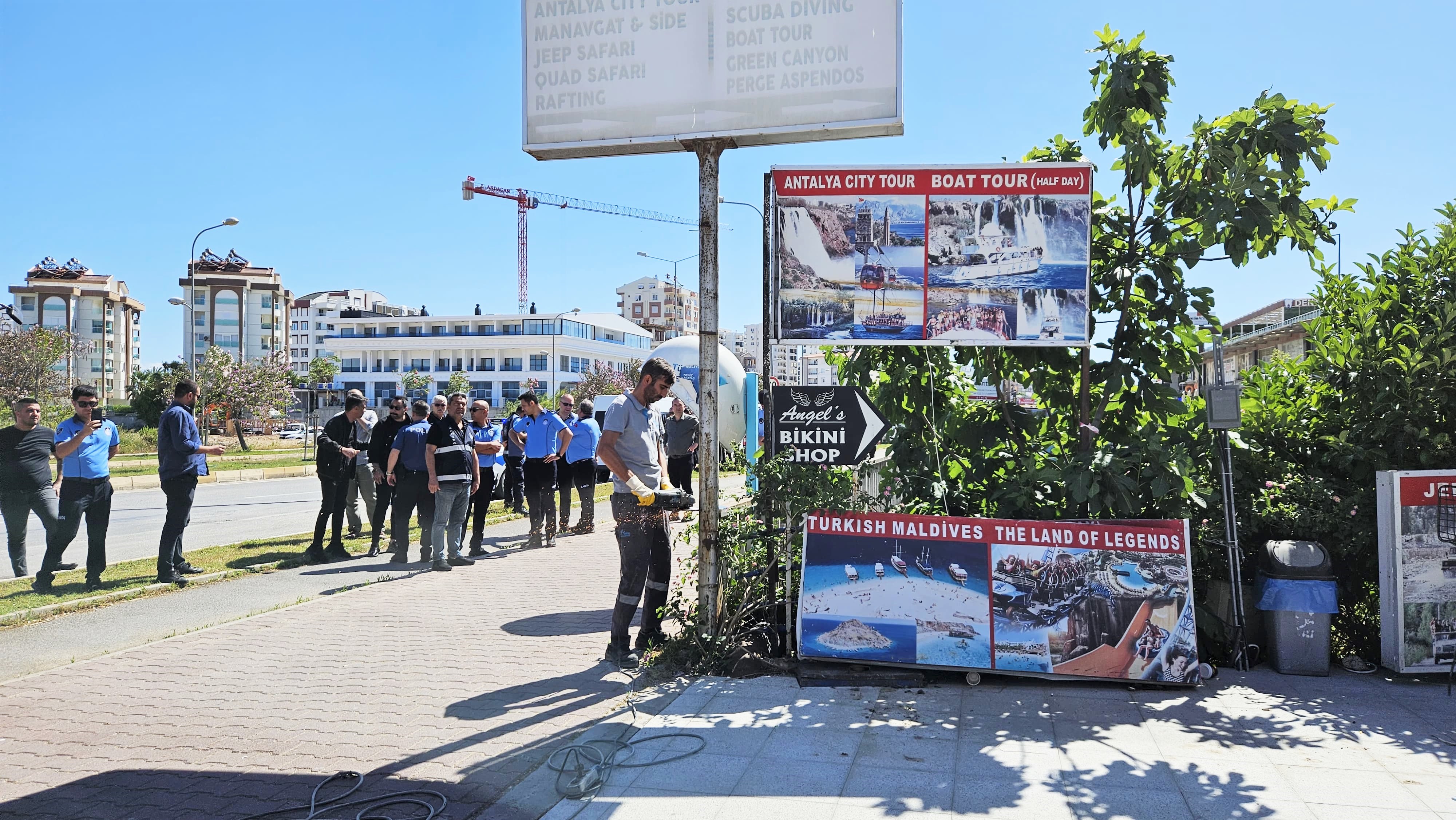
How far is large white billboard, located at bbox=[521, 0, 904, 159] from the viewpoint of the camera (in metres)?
6.14

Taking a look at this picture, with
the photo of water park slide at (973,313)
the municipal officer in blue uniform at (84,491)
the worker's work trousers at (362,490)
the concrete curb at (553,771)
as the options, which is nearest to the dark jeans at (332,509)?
the worker's work trousers at (362,490)

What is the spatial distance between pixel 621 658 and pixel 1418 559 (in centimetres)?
520

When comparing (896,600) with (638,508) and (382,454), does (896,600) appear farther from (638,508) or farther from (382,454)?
(382,454)

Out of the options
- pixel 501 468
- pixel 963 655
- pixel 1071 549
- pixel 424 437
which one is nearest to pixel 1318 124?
pixel 1071 549

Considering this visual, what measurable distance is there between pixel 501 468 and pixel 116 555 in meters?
5.48

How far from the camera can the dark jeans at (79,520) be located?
8805mm

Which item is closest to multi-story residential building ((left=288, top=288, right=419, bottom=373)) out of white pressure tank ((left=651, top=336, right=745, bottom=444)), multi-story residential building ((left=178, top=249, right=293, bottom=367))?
multi-story residential building ((left=178, top=249, right=293, bottom=367))

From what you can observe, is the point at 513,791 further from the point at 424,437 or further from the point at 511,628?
the point at 424,437

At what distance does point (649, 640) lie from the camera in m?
6.49

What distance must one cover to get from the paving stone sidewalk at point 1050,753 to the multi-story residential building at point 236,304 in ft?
404

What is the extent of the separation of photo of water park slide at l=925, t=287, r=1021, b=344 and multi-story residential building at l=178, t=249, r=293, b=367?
401ft

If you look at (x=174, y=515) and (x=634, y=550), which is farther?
(x=174, y=515)

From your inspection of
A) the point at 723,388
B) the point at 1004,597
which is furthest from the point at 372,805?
the point at 723,388

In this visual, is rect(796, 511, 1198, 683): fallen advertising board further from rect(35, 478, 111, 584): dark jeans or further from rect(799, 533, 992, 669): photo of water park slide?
rect(35, 478, 111, 584): dark jeans
